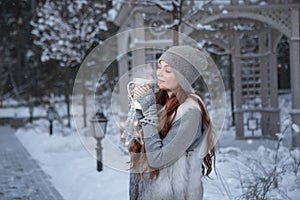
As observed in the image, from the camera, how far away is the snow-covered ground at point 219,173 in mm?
5184

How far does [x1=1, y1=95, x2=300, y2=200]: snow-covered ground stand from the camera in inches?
204

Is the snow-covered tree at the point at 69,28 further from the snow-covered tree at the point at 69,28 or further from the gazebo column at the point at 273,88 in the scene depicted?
the gazebo column at the point at 273,88

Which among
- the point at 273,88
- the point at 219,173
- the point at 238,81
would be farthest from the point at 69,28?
the point at 219,173

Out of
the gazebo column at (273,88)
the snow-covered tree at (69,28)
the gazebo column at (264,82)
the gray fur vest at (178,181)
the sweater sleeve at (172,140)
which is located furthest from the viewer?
the snow-covered tree at (69,28)

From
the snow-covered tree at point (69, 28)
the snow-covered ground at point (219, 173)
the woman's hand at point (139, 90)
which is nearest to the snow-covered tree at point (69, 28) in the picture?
the snow-covered tree at point (69, 28)

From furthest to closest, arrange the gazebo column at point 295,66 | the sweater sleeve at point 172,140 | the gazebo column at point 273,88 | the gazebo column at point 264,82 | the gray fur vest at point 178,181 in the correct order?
the gazebo column at point 264,82 < the gazebo column at point 273,88 < the gazebo column at point 295,66 < the gray fur vest at point 178,181 < the sweater sleeve at point 172,140

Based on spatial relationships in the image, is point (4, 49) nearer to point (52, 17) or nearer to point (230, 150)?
point (52, 17)

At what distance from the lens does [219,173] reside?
6.13 m

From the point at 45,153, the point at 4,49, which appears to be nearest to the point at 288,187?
the point at 45,153

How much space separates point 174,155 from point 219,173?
4.08 metres

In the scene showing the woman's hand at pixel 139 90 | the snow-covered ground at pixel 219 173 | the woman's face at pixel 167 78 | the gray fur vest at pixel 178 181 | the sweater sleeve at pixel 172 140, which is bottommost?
the snow-covered ground at pixel 219 173

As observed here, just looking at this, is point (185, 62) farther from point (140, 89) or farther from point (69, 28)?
point (69, 28)

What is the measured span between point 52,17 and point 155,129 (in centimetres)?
1414

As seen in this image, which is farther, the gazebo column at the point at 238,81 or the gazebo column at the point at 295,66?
the gazebo column at the point at 238,81
